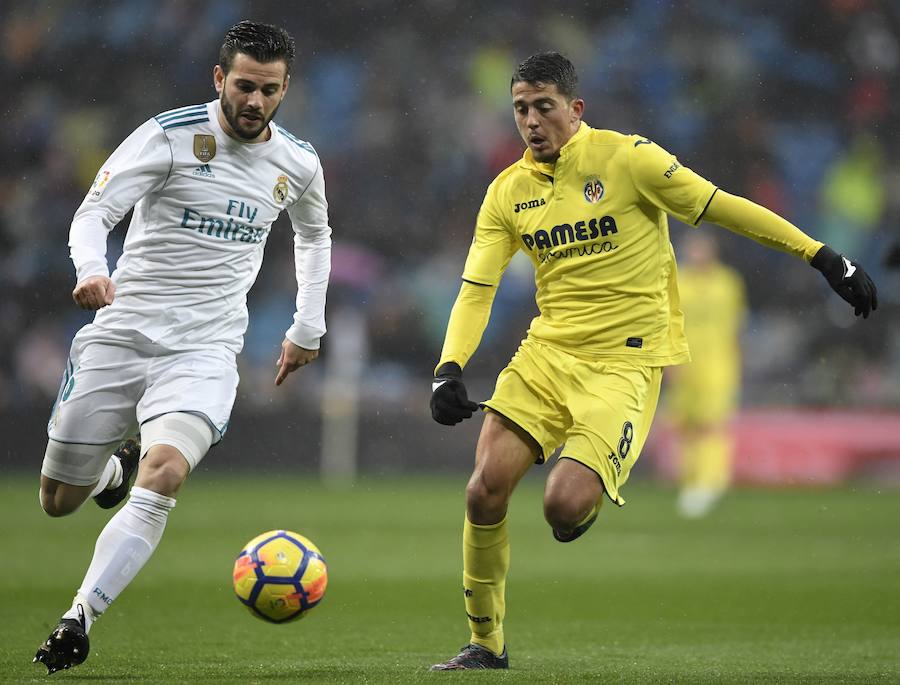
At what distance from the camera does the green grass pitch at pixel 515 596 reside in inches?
216

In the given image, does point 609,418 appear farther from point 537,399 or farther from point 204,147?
point 204,147

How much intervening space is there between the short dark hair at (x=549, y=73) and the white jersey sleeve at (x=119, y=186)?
1.37 m

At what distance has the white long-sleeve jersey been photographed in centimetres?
546

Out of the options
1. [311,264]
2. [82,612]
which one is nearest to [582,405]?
[311,264]

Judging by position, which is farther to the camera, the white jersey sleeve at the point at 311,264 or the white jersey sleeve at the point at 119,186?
the white jersey sleeve at the point at 311,264

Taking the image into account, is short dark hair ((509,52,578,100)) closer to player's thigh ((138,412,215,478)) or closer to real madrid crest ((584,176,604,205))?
real madrid crest ((584,176,604,205))

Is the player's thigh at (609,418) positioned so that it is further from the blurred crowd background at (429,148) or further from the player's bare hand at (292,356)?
the blurred crowd background at (429,148)

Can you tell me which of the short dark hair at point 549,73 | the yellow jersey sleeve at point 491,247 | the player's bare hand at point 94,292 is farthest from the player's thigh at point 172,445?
the short dark hair at point 549,73

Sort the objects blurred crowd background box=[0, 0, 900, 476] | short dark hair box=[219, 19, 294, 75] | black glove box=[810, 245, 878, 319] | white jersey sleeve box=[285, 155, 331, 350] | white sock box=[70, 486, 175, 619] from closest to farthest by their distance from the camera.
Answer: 1. white sock box=[70, 486, 175, 619]
2. black glove box=[810, 245, 878, 319]
3. short dark hair box=[219, 19, 294, 75]
4. white jersey sleeve box=[285, 155, 331, 350]
5. blurred crowd background box=[0, 0, 900, 476]

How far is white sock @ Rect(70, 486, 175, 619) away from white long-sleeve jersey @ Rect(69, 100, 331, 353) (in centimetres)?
70

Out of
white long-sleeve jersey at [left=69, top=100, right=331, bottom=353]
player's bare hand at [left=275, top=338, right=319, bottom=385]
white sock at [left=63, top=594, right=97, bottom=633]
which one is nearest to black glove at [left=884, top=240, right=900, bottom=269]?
player's bare hand at [left=275, top=338, right=319, bottom=385]

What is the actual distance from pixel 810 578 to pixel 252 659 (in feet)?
14.9

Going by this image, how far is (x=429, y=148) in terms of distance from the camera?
1794cm

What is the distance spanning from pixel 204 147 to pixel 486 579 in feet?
6.41
